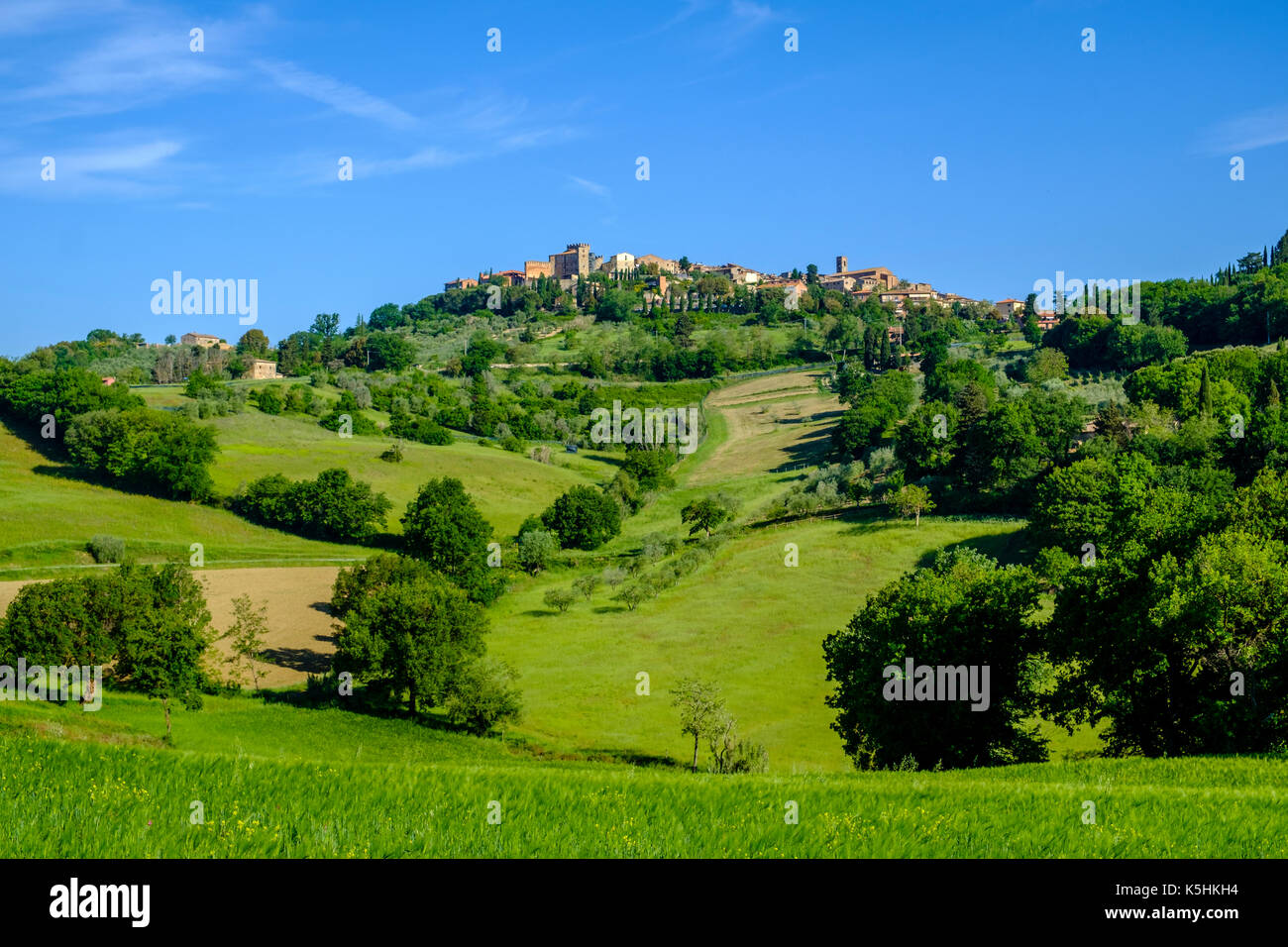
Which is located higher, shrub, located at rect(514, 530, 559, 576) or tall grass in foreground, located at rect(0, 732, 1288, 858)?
tall grass in foreground, located at rect(0, 732, 1288, 858)

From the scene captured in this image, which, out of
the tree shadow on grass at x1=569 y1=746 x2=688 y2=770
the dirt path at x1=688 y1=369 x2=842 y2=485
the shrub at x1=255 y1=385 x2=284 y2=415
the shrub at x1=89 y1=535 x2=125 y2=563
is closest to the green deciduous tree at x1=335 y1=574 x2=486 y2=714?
the tree shadow on grass at x1=569 y1=746 x2=688 y2=770

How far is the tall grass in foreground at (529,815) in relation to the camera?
8.32 metres

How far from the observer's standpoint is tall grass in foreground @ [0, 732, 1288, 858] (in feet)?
27.3

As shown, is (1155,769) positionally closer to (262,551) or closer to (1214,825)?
(1214,825)

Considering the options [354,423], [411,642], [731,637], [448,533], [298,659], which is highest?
[354,423]

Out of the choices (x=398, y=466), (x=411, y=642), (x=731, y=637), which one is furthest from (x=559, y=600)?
(x=398, y=466)

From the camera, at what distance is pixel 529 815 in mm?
9625

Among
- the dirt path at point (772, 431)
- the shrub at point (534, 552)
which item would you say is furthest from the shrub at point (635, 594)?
the dirt path at point (772, 431)

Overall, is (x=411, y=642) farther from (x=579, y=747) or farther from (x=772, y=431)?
(x=772, y=431)

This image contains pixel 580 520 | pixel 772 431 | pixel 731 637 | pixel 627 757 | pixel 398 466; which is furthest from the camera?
pixel 772 431

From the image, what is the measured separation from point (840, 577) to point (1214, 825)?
71.1 m

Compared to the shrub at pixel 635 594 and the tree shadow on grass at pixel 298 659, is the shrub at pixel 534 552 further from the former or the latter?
the tree shadow on grass at pixel 298 659

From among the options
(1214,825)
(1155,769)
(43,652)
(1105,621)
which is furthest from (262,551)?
(1214,825)

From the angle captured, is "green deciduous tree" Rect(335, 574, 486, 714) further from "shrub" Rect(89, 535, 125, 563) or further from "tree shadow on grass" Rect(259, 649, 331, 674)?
"shrub" Rect(89, 535, 125, 563)
